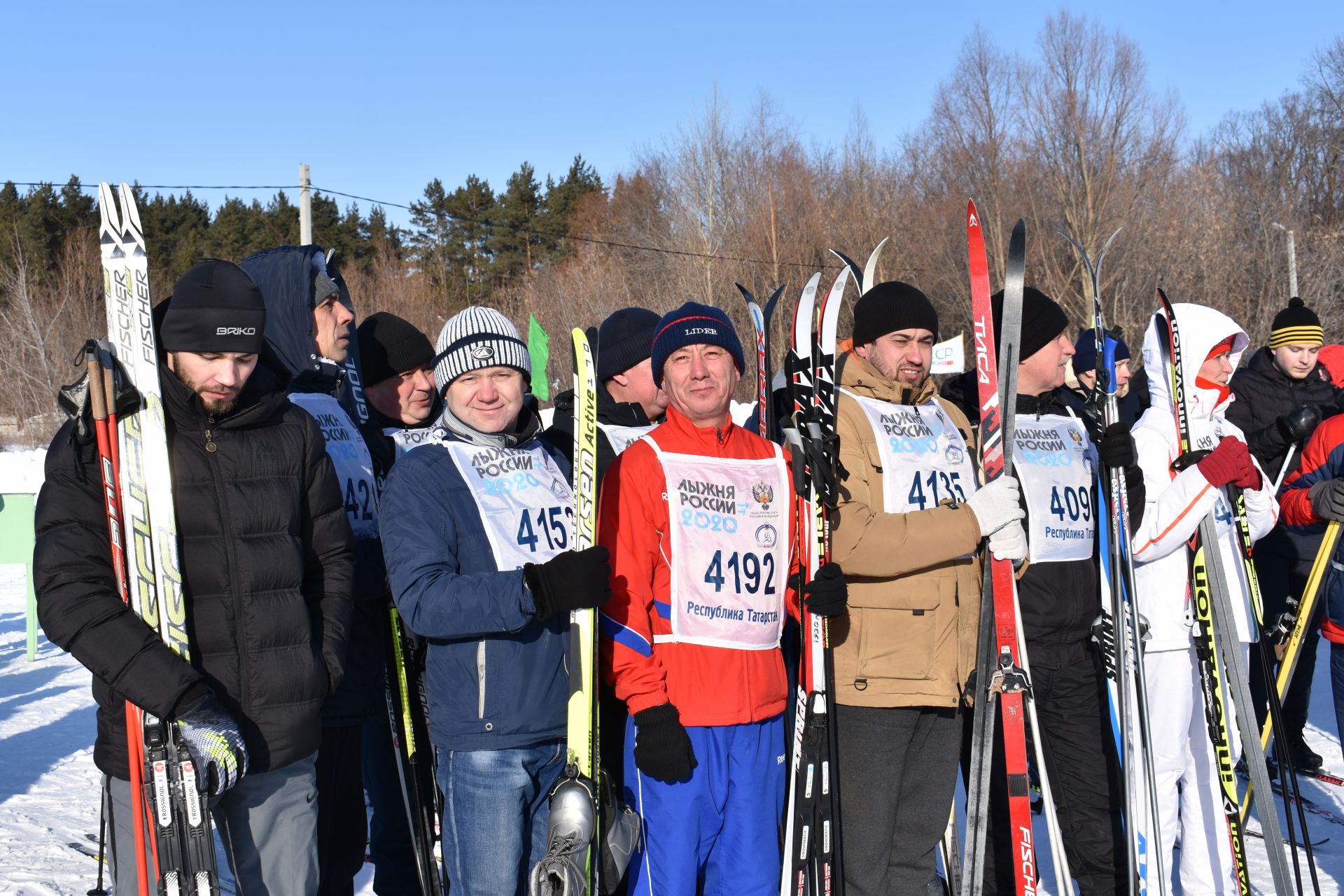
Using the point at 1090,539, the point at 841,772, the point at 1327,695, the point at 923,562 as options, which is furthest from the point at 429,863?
the point at 1327,695

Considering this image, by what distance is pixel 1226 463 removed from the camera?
10.9 feet

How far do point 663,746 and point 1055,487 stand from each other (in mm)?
1696

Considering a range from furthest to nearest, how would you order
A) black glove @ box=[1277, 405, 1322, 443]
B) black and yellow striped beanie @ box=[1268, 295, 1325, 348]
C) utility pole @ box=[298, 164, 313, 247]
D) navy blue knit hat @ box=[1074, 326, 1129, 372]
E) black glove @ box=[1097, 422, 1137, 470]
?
1. utility pole @ box=[298, 164, 313, 247]
2. black and yellow striped beanie @ box=[1268, 295, 1325, 348]
3. black glove @ box=[1277, 405, 1322, 443]
4. navy blue knit hat @ box=[1074, 326, 1129, 372]
5. black glove @ box=[1097, 422, 1137, 470]

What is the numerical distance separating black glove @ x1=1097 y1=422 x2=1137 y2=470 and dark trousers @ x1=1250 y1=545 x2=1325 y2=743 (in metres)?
2.29

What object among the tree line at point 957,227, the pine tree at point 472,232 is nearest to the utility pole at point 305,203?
the tree line at point 957,227

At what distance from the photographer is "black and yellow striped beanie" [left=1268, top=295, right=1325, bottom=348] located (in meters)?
5.43

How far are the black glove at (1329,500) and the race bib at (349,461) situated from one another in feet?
12.3

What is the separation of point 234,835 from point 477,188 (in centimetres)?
4522

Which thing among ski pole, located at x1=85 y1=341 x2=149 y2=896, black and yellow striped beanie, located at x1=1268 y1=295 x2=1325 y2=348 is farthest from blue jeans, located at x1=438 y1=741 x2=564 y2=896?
black and yellow striped beanie, located at x1=1268 y1=295 x2=1325 y2=348

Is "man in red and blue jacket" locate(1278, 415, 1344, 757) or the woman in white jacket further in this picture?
"man in red and blue jacket" locate(1278, 415, 1344, 757)

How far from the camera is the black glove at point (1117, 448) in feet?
10.8

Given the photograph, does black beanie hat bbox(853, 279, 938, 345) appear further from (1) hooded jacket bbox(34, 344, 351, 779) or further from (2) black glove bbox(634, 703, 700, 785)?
(1) hooded jacket bbox(34, 344, 351, 779)

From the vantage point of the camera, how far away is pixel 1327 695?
636cm

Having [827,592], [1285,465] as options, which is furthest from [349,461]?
[1285,465]
